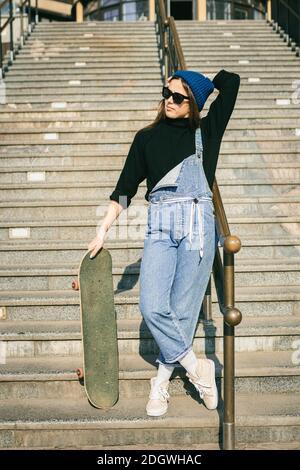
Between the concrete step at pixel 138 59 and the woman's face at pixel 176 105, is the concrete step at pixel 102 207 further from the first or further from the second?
the concrete step at pixel 138 59

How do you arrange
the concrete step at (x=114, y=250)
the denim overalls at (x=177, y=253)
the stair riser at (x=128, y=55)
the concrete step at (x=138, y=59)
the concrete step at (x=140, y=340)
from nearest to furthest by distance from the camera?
1. the denim overalls at (x=177, y=253)
2. the concrete step at (x=140, y=340)
3. the concrete step at (x=114, y=250)
4. the concrete step at (x=138, y=59)
5. the stair riser at (x=128, y=55)

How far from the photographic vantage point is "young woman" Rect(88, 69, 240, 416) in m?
2.80

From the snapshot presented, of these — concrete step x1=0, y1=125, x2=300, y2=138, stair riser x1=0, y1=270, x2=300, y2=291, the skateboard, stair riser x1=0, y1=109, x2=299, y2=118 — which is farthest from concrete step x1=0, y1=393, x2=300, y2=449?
stair riser x1=0, y1=109, x2=299, y2=118

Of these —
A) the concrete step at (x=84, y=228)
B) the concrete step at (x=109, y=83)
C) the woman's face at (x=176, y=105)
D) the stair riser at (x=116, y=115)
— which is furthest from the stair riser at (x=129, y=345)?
the concrete step at (x=109, y=83)

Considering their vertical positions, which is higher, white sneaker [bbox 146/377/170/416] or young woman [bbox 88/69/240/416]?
young woman [bbox 88/69/240/416]

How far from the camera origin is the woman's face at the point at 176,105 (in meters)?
2.80

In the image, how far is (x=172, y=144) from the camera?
112 inches

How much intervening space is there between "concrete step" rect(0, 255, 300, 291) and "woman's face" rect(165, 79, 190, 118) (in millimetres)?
1612

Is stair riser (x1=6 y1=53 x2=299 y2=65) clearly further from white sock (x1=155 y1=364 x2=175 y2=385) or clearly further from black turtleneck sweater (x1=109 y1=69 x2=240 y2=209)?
white sock (x1=155 y1=364 x2=175 y2=385)

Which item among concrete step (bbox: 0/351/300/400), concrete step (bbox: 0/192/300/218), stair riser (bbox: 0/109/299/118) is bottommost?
concrete step (bbox: 0/351/300/400)

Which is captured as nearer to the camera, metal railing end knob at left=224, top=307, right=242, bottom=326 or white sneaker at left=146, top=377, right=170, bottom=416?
metal railing end knob at left=224, top=307, right=242, bottom=326

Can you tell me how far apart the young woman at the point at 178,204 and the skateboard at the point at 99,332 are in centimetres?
19

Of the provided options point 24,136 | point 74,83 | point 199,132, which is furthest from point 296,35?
point 199,132
